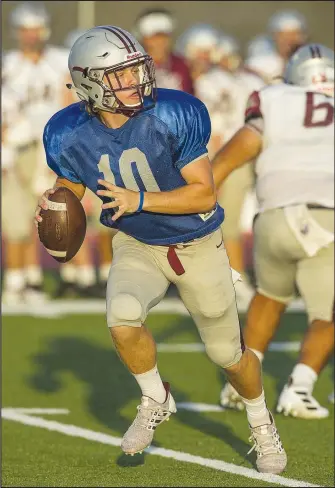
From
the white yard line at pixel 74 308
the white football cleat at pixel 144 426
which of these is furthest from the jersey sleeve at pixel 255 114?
the white yard line at pixel 74 308

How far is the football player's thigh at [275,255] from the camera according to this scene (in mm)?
6129

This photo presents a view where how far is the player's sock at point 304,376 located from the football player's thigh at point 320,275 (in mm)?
278

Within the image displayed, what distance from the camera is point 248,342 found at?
6.34 m

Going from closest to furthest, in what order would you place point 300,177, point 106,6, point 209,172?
point 209,172 < point 300,177 < point 106,6

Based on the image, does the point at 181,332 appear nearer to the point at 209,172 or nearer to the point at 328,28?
the point at 209,172

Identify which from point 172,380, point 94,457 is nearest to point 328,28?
point 172,380

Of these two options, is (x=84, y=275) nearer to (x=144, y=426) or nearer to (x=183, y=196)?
(x=144, y=426)

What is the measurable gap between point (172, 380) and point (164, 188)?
90.4 inches

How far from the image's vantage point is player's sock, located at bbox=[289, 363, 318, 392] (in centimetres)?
614

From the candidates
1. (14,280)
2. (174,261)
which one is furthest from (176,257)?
(14,280)

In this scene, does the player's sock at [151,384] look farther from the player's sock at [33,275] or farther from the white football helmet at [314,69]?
the player's sock at [33,275]

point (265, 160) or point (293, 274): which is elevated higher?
point (265, 160)

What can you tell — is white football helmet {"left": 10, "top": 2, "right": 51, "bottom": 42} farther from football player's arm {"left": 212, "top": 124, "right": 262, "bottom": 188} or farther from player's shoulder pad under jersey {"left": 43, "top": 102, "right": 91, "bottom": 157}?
player's shoulder pad under jersey {"left": 43, "top": 102, "right": 91, "bottom": 157}

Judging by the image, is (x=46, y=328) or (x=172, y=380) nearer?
(x=172, y=380)
